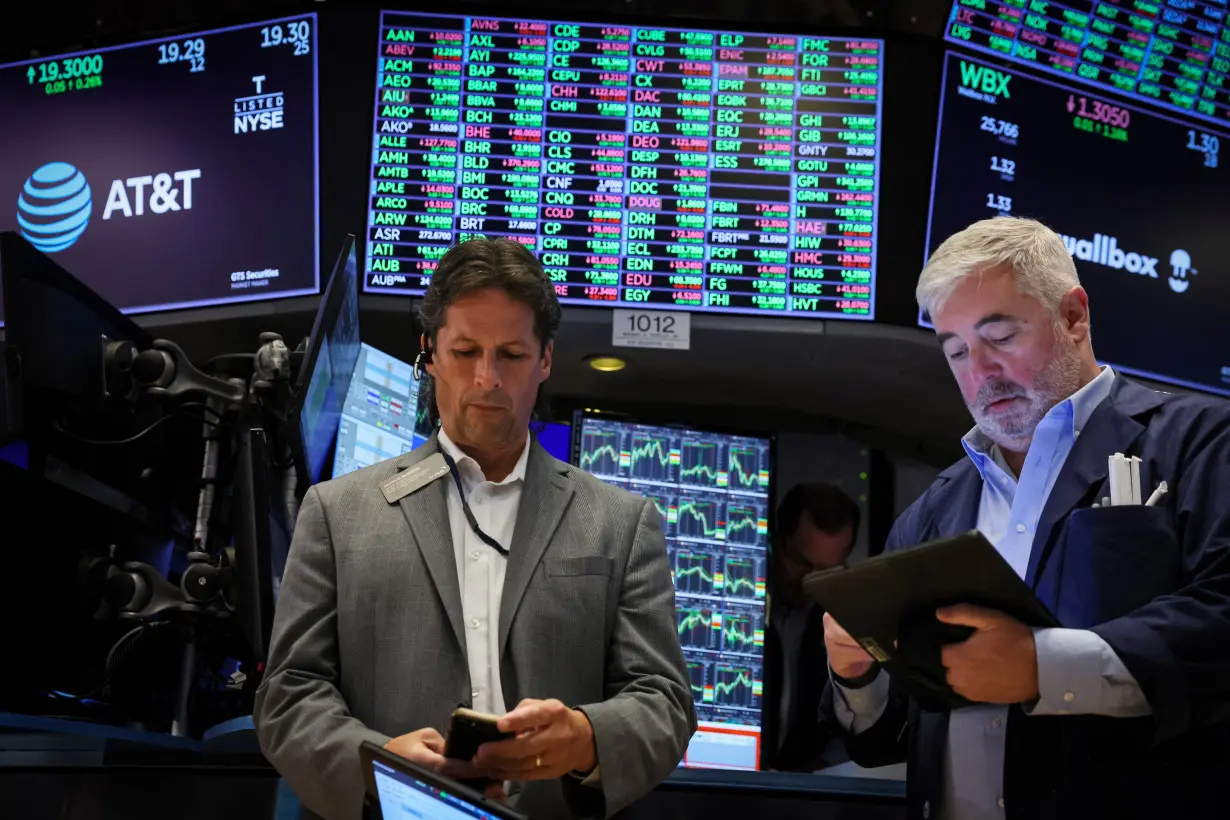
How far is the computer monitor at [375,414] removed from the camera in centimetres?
331

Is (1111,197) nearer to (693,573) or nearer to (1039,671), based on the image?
(693,573)

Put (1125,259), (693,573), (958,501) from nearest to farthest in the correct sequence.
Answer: (958,501) < (693,573) < (1125,259)

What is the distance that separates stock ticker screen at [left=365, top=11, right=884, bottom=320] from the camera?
4.26m

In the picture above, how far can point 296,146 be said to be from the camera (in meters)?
4.29

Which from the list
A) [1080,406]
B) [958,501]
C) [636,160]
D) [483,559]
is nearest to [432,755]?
[483,559]

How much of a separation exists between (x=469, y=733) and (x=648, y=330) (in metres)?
2.76

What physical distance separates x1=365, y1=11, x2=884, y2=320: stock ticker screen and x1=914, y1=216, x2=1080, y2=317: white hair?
204 centimetres

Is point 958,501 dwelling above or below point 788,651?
above

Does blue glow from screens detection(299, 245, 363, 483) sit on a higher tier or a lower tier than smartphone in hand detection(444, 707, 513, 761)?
higher

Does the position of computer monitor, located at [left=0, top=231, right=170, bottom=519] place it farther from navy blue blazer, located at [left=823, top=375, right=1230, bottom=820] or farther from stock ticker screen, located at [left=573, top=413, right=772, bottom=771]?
navy blue blazer, located at [left=823, top=375, right=1230, bottom=820]

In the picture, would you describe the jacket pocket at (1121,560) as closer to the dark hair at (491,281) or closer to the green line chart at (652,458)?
the dark hair at (491,281)

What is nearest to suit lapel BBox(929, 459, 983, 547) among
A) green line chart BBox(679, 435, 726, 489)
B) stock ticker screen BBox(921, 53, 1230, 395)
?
green line chart BBox(679, 435, 726, 489)

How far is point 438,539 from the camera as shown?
1944 millimetres

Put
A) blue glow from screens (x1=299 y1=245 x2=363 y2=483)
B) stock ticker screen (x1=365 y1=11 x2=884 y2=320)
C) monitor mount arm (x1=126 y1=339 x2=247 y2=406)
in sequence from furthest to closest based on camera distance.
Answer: stock ticker screen (x1=365 y1=11 x2=884 y2=320)
monitor mount arm (x1=126 y1=339 x2=247 y2=406)
blue glow from screens (x1=299 y1=245 x2=363 y2=483)
